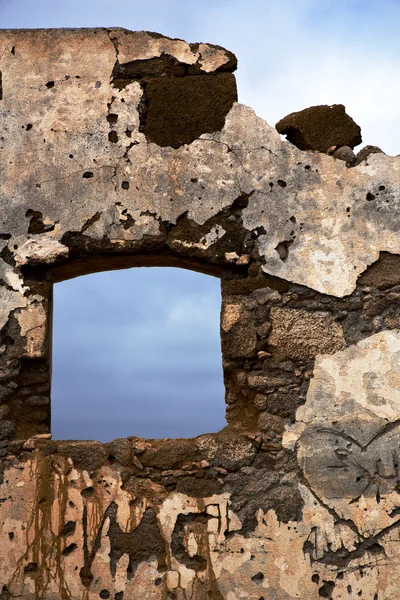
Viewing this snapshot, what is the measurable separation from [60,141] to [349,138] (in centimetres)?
170

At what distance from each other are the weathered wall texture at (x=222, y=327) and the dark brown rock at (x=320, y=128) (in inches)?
3.5

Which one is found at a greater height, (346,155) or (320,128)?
(320,128)

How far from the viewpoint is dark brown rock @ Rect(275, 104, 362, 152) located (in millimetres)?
4238

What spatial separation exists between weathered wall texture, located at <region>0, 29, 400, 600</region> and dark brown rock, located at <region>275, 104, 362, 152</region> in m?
0.09

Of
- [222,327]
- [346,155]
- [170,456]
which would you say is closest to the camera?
[170,456]

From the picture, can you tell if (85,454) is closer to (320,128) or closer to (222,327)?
(222,327)

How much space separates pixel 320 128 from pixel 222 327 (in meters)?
1.33

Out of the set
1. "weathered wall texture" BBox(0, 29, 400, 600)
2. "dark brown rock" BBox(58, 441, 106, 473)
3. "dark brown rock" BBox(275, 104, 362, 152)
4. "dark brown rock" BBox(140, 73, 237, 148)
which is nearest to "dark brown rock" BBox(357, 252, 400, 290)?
"weathered wall texture" BBox(0, 29, 400, 600)

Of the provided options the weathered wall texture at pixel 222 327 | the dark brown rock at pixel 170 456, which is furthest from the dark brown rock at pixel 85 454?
the dark brown rock at pixel 170 456

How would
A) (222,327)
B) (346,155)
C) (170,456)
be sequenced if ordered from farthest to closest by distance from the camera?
(346,155), (222,327), (170,456)

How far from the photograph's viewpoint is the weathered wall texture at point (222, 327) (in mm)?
3766

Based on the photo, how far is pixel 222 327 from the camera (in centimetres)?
400

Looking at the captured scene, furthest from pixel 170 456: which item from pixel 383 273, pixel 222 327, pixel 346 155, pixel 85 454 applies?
pixel 346 155

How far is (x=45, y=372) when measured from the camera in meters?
4.01
